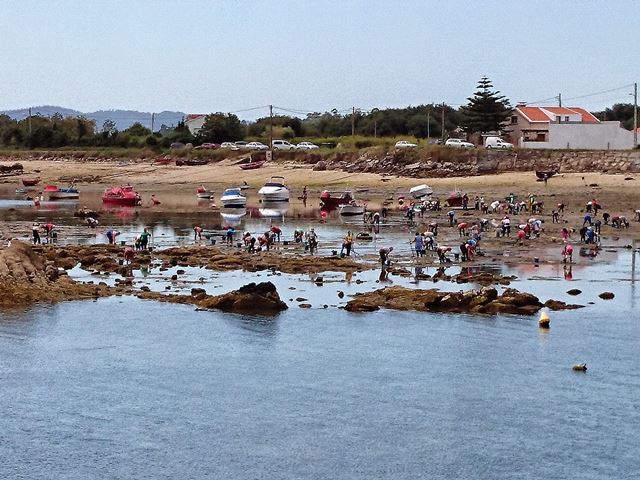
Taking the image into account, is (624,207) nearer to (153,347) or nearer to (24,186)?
(153,347)

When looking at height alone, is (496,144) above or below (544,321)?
above

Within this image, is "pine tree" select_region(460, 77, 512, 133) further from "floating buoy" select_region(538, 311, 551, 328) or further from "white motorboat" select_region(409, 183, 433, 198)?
"floating buoy" select_region(538, 311, 551, 328)

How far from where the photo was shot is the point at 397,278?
167 feet

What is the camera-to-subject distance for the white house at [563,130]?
112 m

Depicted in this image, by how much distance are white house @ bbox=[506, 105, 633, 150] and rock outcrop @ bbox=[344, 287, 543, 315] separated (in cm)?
6789

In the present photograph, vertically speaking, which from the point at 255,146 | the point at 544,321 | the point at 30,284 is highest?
the point at 255,146

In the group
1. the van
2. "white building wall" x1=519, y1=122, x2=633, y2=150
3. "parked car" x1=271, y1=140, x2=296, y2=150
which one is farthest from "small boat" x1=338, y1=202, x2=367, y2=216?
"parked car" x1=271, y1=140, x2=296, y2=150

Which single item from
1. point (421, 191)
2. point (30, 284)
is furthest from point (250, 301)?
point (421, 191)

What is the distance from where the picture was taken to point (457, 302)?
44.5 meters

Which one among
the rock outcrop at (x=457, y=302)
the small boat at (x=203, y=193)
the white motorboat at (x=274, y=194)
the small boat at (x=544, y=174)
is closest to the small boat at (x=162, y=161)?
the small boat at (x=203, y=193)

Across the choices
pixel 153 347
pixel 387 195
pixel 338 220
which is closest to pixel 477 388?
pixel 153 347

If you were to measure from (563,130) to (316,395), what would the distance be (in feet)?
280

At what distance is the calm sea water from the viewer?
1139 inches

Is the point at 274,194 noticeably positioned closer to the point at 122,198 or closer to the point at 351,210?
the point at 122,198
